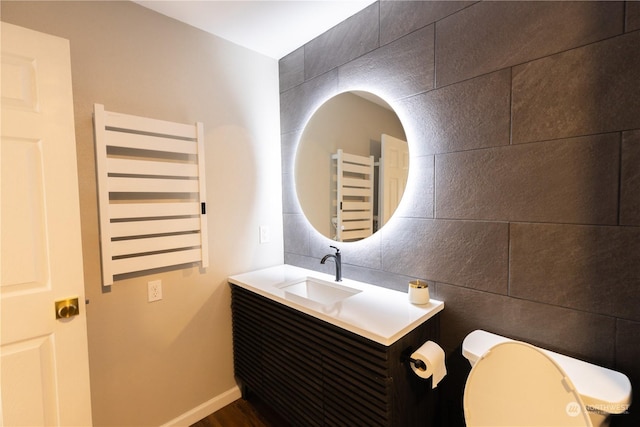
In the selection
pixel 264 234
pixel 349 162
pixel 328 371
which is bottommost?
pixel 328 371

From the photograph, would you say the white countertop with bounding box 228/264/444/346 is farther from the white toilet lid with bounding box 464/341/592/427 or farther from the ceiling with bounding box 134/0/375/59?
the ceiling with bounding box 134/0/375/59

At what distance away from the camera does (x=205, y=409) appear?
75.9 inches

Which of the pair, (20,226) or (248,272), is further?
(248,272)

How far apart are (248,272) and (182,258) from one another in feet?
1.71

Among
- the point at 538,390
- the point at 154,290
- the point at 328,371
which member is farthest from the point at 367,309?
Answer: the point at 154,290

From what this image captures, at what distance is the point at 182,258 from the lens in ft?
5.77

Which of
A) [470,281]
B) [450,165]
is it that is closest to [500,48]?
[450,165]

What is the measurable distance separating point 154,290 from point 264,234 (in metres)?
0.83

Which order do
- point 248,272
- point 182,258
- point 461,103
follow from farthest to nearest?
point 248,272
point 182,258
point 461,103

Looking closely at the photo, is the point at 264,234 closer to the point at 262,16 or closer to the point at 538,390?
the point at 262,16

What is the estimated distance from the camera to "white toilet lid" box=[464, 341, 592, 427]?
89cm

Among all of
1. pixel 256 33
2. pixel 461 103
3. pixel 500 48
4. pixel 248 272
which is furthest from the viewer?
pixel 248 272

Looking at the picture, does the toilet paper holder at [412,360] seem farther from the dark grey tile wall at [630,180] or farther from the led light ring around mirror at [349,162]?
the dark grey tile wall at [630,180]

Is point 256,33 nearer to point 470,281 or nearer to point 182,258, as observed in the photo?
point 182,258
